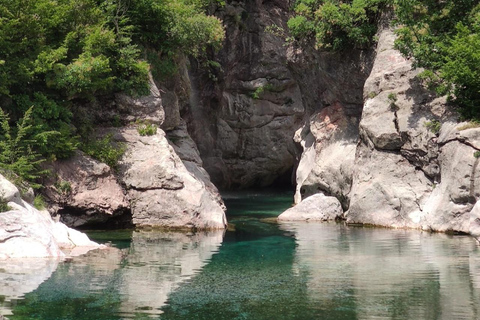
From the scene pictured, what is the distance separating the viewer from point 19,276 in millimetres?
16688

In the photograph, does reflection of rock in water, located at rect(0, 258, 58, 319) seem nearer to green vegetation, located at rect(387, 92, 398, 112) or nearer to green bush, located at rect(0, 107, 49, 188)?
green bush, located at rect(0, 107, 49, 188)

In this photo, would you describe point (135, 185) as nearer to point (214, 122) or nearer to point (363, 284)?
point (363, 284)

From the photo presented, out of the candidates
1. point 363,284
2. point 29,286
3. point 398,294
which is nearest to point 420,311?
point 398,294

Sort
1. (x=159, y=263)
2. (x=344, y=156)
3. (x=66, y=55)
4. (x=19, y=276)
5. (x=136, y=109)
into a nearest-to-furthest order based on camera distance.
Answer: (x=19, y=276)
(x=159, y=263)
(x=66, y=55)
(x=136, y=109)
(x=344, y=156)

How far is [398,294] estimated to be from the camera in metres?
15.2

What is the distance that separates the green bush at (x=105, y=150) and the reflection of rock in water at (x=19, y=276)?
30.2 feet

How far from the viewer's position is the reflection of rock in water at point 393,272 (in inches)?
552

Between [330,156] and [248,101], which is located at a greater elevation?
[248,101]

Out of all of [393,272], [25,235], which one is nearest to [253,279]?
[393,272]

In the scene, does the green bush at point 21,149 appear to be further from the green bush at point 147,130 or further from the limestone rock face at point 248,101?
the limestone rock face at point 248,101

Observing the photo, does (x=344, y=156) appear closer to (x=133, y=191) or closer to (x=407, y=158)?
(x=407, y=158)

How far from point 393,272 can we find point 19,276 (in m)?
8.68

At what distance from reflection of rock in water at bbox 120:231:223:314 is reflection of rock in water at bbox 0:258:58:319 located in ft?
6.03

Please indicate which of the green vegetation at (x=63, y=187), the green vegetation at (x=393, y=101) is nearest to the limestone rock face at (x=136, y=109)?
the green vegetation at (x=63, y=187)
